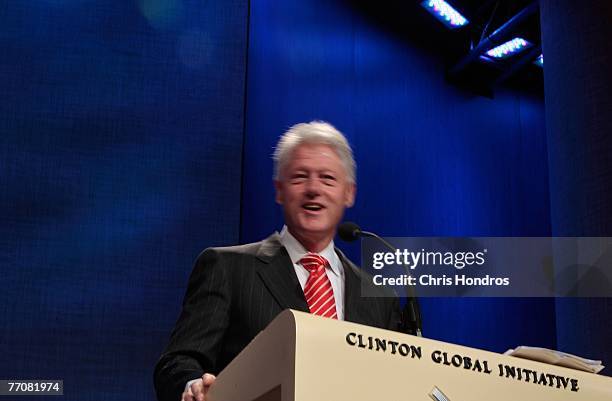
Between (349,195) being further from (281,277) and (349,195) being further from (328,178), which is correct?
(281,277)

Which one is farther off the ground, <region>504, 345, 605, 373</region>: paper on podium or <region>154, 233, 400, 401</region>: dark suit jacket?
<region>154, 233, 400, 401</region>: dark suit jacket

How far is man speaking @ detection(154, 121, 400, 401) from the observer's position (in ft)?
4.75

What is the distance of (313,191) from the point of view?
5.32ft

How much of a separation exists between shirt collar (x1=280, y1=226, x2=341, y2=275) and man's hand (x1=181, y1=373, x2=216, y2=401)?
0.54 meters

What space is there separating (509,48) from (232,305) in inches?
145

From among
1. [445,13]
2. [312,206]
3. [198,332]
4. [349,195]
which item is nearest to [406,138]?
[445,13]

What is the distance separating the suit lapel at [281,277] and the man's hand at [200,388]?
390mm

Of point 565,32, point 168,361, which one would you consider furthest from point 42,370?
point 565,32

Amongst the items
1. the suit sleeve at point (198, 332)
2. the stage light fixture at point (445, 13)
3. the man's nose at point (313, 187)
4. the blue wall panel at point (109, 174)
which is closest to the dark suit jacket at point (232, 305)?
the suit sleeve at point (198, 332)

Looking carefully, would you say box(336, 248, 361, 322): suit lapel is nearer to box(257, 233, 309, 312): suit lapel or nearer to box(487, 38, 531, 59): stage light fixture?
box(257, 233, 309, 312): suit lapel

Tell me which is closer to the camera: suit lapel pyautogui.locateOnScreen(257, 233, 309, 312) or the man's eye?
suit lapel pyautogui.locateOnScreen(257, 233, 309, 312)

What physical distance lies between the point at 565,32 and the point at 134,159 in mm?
1816

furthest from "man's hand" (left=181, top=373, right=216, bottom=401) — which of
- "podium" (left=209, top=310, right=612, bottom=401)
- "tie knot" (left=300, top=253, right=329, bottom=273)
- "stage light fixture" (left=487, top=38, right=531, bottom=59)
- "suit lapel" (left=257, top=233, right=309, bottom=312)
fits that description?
"stage light fixture" (left=487, top=38, right=531, bottom=59)

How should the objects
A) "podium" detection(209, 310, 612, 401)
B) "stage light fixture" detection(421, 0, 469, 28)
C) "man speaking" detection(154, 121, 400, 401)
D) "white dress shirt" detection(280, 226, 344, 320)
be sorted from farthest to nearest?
"stage light fixture" detection(421, 0, 469, 28) → "white dress shirt" detection(280, 226, 344, 320) → "man speaking" detection(154, 121, 400, 401) → "podium" detection(209, 310, 612, 401)
